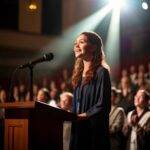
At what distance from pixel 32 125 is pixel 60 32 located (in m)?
11.8

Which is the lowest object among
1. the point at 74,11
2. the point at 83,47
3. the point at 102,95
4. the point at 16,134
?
the point at 16,134

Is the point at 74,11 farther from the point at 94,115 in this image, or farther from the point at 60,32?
the point at 94,115

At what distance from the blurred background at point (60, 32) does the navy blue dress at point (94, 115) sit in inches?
287

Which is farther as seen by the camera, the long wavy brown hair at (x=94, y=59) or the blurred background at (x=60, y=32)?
the blurred background at (x=60, y=32)

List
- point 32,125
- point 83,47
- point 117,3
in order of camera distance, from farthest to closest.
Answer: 1. point 117,3
2. point 83,47
3. point 32,125

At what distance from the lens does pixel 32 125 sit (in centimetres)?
297

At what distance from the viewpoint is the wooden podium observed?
2953 mm

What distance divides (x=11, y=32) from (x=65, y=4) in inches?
77.5

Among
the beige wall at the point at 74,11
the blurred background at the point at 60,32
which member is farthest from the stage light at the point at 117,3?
the beige wall at the point at 74,11

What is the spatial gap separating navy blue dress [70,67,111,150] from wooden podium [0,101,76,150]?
16cm

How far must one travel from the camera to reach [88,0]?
1358cm

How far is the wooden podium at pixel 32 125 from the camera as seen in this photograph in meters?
2.95

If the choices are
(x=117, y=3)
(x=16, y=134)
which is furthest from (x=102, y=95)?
(x=117, y=3)

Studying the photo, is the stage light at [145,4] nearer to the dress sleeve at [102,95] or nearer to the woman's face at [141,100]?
the woman's face at [141,100]
